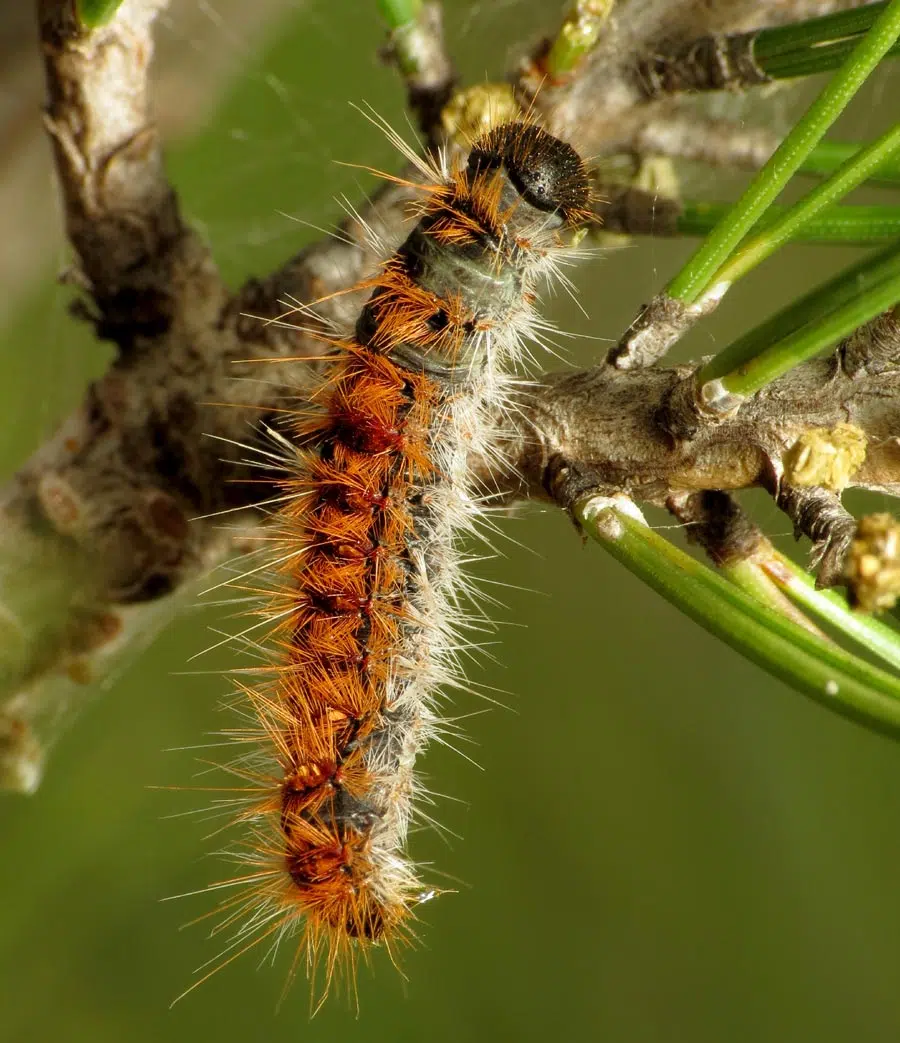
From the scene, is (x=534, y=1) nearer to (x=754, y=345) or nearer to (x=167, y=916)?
(x=754, y=345)

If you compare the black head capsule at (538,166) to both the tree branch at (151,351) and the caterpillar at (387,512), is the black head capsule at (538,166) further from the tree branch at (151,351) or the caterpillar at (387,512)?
the tree branch at (151,351)

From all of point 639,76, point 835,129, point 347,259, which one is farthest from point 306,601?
point 835,129

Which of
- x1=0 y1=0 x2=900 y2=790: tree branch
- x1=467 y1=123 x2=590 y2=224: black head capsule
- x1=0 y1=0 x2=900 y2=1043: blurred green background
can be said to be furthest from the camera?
x1=0 y1=0 x2=900 y2=1043: blurred green background

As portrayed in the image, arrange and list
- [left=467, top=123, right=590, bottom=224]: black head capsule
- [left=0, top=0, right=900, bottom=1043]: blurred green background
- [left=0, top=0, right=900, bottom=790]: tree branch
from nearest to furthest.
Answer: [left=467, top=123, right=590, bottom=224]: black head capsule → [left=0, top=0, right=900, bottom=790]: tree branch → [left=0, top=0, right=900, bottom=1043]: blurred green background

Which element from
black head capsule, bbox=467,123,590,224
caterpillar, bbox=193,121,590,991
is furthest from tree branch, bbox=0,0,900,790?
black head capsule, bbox=467,123,590,224

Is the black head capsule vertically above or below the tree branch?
above

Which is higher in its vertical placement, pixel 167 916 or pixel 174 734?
pixel 174 734

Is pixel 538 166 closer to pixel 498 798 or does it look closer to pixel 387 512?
pixel 387 512

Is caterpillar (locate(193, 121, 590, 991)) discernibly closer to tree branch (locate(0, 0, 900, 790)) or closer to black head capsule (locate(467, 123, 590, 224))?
black head capsule (locate(467, 123, 590, 224))
